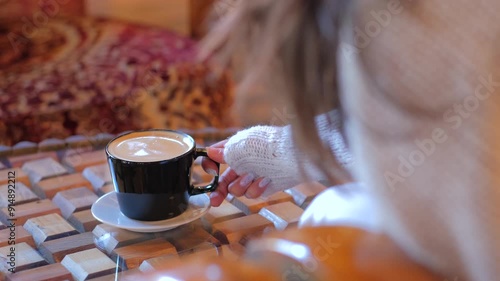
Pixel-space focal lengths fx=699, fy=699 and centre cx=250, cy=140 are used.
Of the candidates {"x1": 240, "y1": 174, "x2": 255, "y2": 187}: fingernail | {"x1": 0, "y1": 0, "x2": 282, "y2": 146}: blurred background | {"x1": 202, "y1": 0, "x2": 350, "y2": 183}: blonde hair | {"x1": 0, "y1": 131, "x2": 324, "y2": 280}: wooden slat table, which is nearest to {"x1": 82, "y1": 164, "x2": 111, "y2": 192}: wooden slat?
{"x1": 0, "y1": 131, "x2": 324, "y2": 280}: wooden slat table

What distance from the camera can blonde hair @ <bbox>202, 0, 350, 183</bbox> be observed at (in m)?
0.49

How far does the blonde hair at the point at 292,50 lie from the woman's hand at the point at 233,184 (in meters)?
0.35

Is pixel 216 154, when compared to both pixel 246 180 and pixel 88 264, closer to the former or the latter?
pixel 246 180

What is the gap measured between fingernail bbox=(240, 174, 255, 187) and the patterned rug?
100 cm

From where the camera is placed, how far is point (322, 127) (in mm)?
573

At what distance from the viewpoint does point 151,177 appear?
2.77 feet

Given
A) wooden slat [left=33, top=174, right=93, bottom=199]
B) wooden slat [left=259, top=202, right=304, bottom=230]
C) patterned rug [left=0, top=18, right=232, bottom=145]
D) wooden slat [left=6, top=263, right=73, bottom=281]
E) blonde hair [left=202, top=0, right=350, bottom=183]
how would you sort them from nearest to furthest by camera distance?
blonde hair [left=202, top=0, right=350, bottom=183] < wooden slat [left=6, top=263, right=73, bottom=281] < wooden slat [left=259, top=202, right=304, bottom=230] < wooden slat [left=33, top=174, right=93, bottom=199] < patterned rug [left=0, top=18, right=232, bottom=145]

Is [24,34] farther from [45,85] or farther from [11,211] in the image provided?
[11,211]

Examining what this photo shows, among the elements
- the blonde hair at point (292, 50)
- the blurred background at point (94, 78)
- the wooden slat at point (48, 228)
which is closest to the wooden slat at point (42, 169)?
the wooden slat at point (48, 228)

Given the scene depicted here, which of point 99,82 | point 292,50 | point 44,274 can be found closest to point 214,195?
point 44,274

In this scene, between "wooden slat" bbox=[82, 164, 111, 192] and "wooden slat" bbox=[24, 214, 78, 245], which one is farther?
"wooden slat" bbox=[82, 164, 111, 192]

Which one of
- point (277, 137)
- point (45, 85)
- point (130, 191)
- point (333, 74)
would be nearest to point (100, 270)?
point (130, 191)

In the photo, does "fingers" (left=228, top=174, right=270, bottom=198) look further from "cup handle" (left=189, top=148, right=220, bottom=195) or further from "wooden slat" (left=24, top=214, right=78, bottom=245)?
"wooden slat" (left=24, top=214, right=78, bottom=245)

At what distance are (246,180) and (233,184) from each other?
18mm
